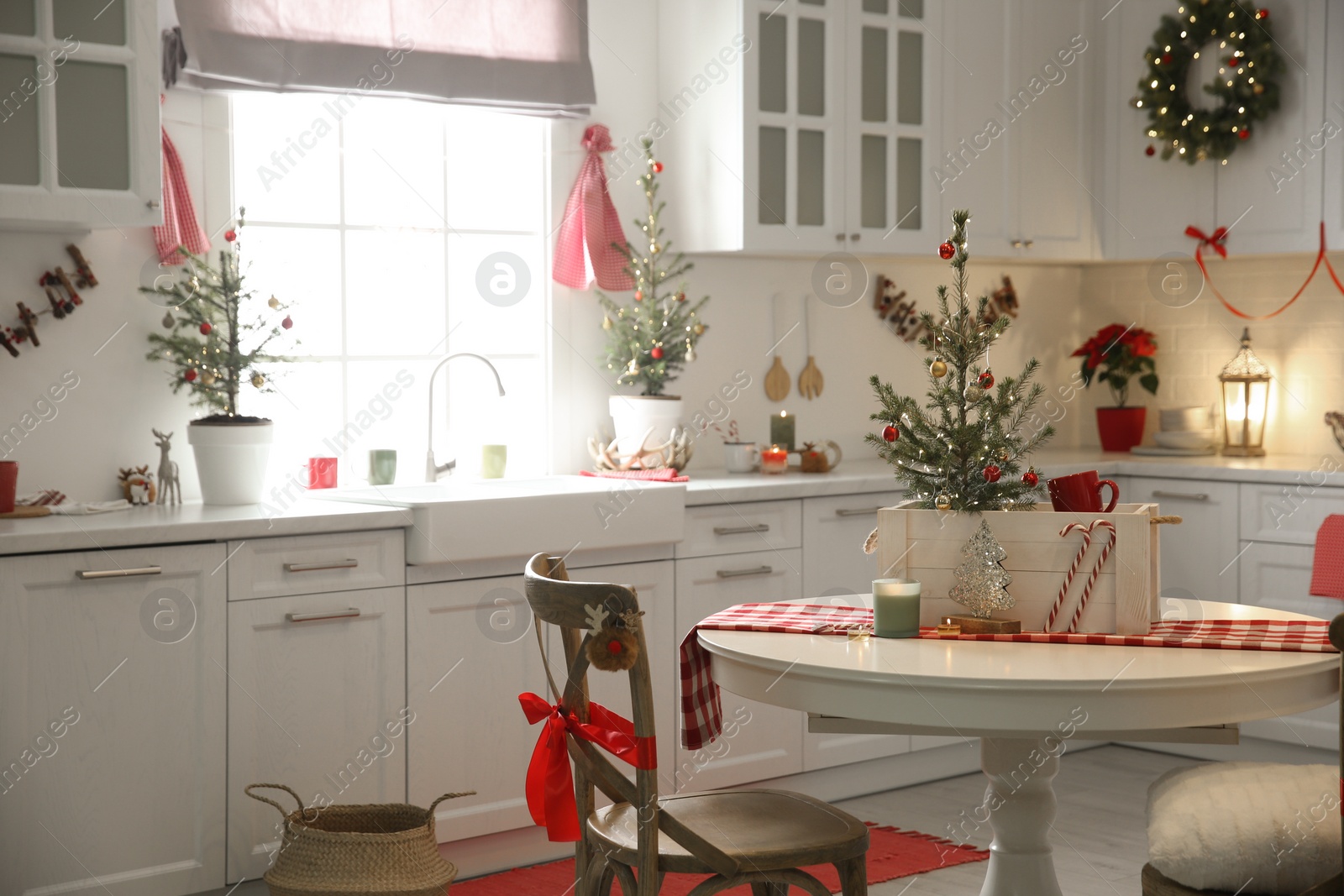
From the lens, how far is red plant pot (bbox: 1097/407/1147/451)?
16.2 ft

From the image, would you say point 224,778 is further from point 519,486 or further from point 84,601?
point 519,486

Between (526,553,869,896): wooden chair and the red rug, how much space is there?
1090 mm

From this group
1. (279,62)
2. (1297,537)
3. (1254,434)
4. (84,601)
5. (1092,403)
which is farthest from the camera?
(1092,403)

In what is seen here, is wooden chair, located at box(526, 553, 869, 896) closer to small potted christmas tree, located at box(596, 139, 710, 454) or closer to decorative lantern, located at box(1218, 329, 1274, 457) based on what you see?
small potted christmas tree, located at box(596, 139, 710, 454)

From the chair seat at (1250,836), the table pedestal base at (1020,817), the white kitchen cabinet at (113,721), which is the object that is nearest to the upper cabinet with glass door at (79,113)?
the white kitchen cabinet at (113,721)

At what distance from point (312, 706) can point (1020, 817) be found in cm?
160

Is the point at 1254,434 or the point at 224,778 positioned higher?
the point at 1254,434

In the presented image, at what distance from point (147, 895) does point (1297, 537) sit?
3.19 m

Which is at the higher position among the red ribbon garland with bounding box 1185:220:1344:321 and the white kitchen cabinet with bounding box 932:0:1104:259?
the white kitchen cabinet with bounding box 932:0:1104:259

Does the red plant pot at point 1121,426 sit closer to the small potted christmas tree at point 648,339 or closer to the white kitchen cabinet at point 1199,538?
the white kitchen cabinet at point 1199,538

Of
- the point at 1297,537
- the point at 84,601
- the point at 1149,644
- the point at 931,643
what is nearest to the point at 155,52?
the point at 84,601

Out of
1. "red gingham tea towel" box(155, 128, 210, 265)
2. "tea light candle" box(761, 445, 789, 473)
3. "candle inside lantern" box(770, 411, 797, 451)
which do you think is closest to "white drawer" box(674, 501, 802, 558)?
"tea light candle" box(761, 445, 789, 473)

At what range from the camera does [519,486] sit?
149 inches

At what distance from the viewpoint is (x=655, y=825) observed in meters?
1.88
